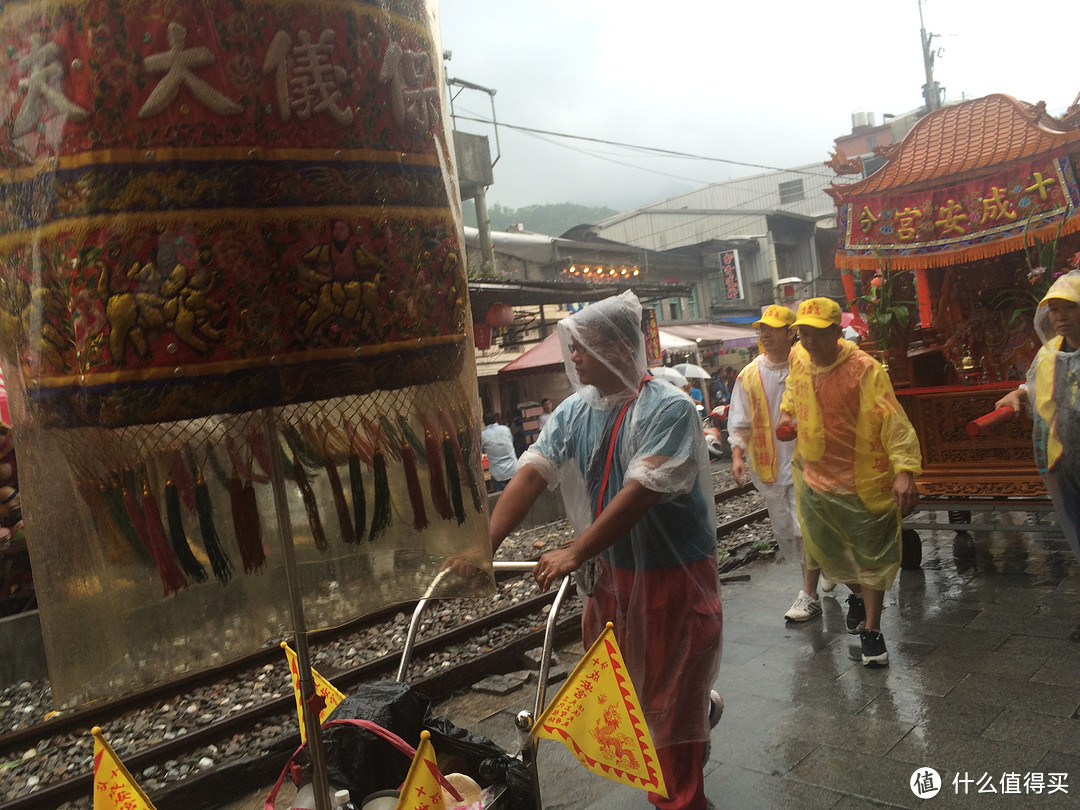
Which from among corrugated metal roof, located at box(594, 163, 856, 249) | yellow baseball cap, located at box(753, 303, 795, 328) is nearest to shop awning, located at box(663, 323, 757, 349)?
corrugated metal roof, located at box(594, 163, 856, 249)

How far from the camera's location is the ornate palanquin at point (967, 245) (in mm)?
6324

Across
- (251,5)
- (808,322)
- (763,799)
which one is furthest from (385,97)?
(808,322)

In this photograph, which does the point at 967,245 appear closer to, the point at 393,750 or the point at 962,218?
the point at 962,218

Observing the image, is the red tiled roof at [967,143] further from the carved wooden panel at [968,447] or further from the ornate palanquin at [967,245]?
the carved wooden panel at [968,447]

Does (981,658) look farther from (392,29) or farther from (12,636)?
(12,636)

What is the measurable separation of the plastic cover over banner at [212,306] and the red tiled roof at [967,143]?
6.65 metres

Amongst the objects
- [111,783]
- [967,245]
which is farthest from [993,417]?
[111,783]

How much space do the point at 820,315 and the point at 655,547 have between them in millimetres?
2357

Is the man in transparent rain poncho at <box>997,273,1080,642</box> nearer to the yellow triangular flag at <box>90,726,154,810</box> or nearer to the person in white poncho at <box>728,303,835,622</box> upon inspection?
the person in white poncho at <box>728,303,835,622</box>

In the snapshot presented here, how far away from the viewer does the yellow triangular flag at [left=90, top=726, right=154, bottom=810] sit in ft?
6.27

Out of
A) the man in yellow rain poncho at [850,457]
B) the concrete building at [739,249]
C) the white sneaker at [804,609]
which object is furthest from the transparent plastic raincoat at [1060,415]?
the concrete building at [739,249]

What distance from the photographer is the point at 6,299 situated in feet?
4.89

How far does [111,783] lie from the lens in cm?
195

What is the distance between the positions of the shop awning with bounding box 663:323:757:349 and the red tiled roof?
1391 cm
